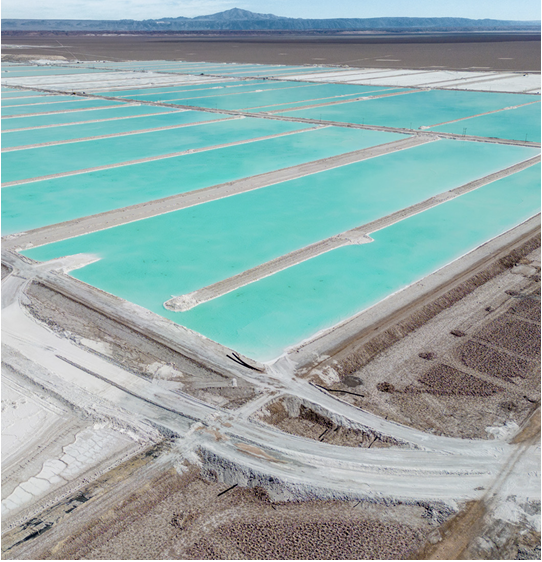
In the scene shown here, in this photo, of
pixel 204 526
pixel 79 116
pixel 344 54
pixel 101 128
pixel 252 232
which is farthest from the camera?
pixel 344 54

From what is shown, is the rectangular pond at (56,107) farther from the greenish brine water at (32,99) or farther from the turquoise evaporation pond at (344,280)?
the turquoise evaporation pond at (344,280)

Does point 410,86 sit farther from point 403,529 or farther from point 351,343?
point 403,529

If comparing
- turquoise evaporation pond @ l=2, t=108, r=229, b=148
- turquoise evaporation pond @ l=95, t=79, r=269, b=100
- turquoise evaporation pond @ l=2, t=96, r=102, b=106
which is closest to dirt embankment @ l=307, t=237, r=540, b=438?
turquoise evaporation pond @ l=2, t=108, r=229, b=148

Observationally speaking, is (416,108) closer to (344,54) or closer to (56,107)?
(56,107)

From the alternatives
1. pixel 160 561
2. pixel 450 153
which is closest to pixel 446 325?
pixel 160 561

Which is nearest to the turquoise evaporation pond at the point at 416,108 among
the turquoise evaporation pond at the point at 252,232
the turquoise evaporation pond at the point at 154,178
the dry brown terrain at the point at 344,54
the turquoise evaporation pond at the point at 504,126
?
the turquoise evaporation pond at the point at 504,126

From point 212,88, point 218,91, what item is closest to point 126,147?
point 218,91
